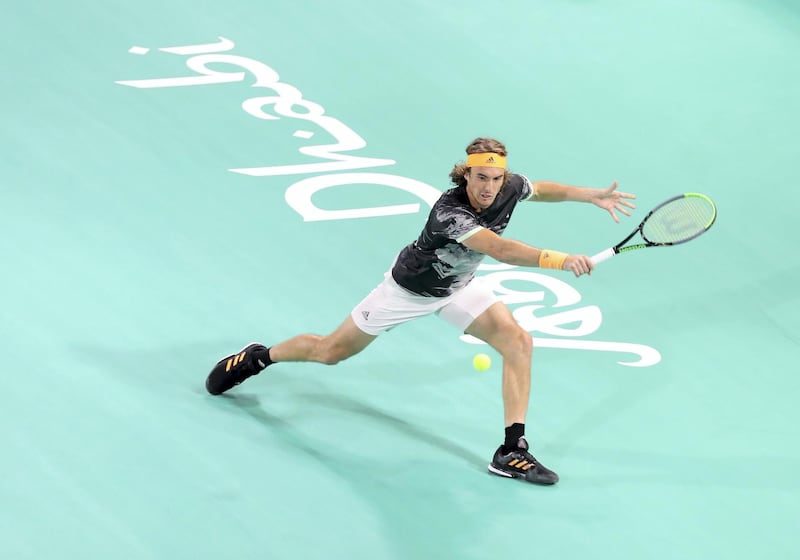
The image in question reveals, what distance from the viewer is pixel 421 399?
7.73m

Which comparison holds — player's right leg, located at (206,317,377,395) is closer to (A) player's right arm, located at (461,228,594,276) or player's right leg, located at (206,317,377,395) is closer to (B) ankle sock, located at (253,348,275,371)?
(B) ankle sock, located at (253,348,275,371)

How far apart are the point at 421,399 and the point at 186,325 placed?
160 cm

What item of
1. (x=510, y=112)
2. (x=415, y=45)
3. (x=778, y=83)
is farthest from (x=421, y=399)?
(x=778, y=83)

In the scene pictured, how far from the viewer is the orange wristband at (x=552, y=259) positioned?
20.2ft

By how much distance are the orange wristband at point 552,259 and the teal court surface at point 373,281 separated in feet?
4.66

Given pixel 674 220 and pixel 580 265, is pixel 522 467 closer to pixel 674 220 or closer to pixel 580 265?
pixel 580 265

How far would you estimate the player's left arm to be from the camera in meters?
7.17

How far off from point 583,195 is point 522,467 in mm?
1626

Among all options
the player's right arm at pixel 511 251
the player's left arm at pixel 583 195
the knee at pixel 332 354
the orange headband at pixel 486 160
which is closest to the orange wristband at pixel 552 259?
the player's right arm at pixel 511 251

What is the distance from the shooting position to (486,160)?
6777 millimetres

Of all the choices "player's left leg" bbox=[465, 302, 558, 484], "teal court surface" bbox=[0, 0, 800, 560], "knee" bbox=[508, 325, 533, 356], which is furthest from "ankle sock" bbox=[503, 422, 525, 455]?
"knee" bbox=[508, 325, 533, 356]

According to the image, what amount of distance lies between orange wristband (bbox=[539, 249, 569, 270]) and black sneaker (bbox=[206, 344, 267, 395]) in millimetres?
2039

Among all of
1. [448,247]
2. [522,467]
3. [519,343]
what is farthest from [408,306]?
[522,467]

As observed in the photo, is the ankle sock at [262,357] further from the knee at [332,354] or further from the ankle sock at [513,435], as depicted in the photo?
the ankle sock at [513,435]
